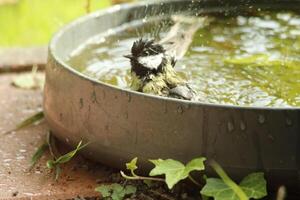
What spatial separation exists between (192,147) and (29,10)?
149 inches

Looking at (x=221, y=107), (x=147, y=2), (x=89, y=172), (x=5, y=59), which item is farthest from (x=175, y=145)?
(x=5, y=59)

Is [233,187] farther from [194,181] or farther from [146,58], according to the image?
[146,58]

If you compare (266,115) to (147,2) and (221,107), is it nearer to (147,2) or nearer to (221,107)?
(221,107)

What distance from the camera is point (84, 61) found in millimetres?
3488

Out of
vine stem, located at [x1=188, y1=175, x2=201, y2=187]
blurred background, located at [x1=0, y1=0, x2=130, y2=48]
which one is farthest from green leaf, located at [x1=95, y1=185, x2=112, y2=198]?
blurred background, located at [x1=0, y1=0, x2=130, y2=48]

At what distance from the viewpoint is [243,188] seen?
2418mm

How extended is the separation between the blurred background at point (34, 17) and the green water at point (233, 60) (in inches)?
63.6

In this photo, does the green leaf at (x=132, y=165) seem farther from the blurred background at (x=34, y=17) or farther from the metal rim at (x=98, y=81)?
the blurred background at (x=34, y=17)

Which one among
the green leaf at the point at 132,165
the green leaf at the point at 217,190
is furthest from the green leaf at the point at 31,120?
the green leaf at the point at 217,190

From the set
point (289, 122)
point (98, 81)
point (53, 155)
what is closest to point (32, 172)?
point (53, 155)

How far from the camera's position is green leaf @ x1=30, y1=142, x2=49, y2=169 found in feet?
9.78

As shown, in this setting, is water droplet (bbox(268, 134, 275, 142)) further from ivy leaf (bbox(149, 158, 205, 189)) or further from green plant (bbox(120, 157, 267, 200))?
ivy leaf (bbox(149, 158, 205, 189))

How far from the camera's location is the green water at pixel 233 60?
10.0ft

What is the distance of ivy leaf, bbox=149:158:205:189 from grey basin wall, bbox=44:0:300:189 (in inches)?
2.4
